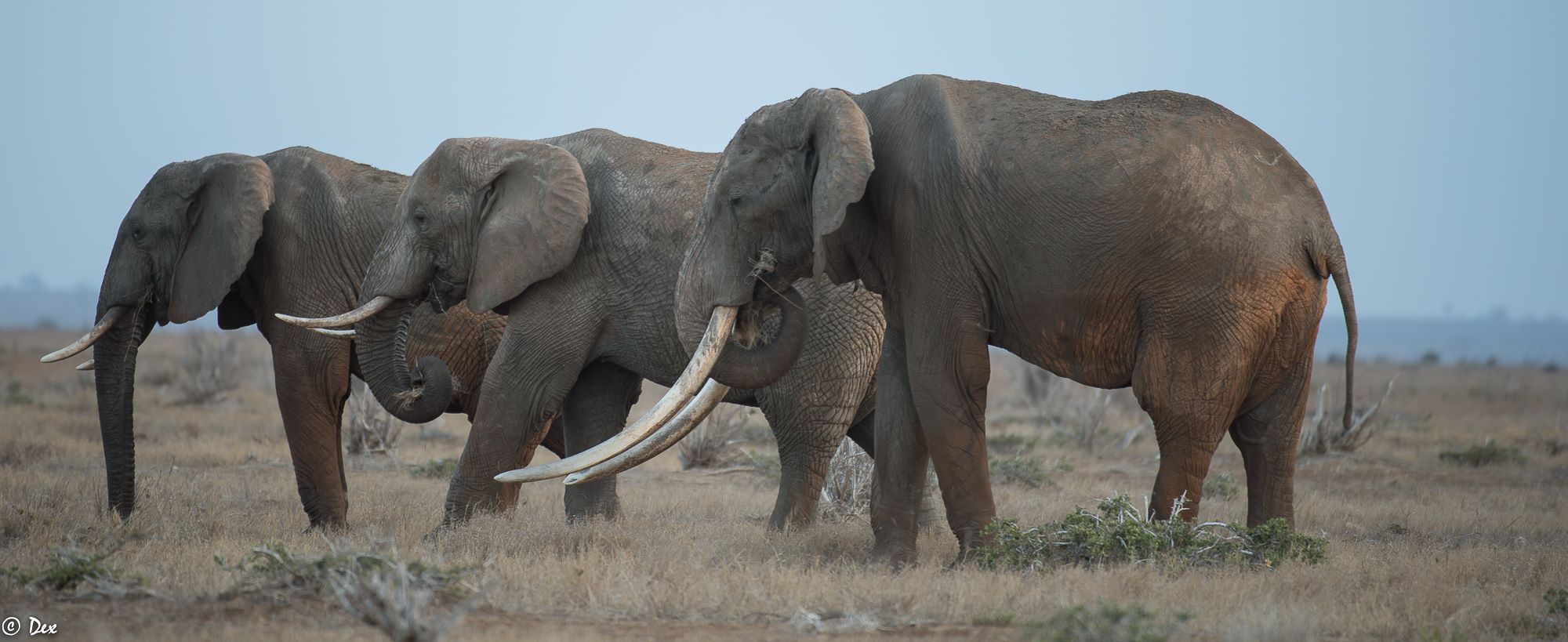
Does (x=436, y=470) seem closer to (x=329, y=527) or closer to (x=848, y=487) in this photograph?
(x=329, y=527)

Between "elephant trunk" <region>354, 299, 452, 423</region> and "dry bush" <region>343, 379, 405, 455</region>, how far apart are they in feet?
18.8

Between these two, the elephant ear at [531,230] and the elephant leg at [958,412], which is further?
the elephant ear at [531,230]

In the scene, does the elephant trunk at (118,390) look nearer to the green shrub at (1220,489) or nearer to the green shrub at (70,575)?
the green shrub at (70,575)

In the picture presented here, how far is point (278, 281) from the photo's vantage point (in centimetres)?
966

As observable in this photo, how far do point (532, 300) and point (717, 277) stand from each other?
5.57 ft

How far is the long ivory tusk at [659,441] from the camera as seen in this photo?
24.7 feet

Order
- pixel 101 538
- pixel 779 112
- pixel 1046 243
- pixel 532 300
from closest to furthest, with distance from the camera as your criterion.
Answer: pixel 1046 243, pixel 779 112, pixel 101 538, pixel 532 300

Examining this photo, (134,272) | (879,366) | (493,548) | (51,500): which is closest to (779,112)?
(879,366)

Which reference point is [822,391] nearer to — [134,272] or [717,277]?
[717,277]

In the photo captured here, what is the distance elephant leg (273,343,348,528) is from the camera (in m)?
9.48

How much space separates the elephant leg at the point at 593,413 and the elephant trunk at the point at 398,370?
2.61 ft

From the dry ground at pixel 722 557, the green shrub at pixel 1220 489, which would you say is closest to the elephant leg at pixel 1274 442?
the dry ground at pixel 722 557

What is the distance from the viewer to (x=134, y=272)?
9.71 meters

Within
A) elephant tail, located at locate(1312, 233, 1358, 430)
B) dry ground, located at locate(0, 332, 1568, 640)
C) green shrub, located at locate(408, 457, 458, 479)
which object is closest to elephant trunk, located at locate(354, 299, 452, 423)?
dry ground, located at locate(0, 332, 1568, 640)
